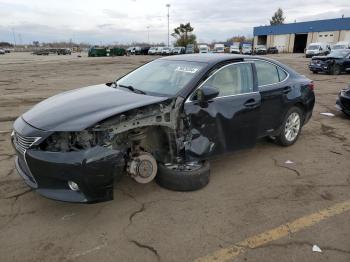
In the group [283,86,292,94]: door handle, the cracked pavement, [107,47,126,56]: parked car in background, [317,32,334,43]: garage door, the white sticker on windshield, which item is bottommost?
[107,47,126,56]: parked car in background

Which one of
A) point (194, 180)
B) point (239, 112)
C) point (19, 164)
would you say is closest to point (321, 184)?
point (239, 112)

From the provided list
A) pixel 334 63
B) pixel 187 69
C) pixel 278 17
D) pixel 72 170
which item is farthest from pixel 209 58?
pixel 278 17

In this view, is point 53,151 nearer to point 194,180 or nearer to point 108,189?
point 108,189

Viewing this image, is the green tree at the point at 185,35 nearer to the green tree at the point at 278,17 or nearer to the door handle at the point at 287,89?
the green tree at the point at 278,17

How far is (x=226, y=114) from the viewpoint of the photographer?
14.8 ft

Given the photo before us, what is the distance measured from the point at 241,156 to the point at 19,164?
11.0 feet

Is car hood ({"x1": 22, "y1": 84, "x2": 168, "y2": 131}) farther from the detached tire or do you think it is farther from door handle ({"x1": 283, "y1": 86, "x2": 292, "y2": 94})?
door handle ({"x1": 283, "y1": 86, "x2": 292, "y2": 94})

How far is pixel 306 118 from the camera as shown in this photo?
6.32 m

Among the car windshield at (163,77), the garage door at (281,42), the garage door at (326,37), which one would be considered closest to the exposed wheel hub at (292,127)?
the car windshield at (163,77)

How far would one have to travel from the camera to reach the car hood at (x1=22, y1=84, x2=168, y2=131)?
11.5ft

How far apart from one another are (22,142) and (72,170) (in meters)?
0.73

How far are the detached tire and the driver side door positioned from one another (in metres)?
0.21

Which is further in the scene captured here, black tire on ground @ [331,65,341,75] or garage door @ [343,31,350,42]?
garage door @ [343,31,350,42]

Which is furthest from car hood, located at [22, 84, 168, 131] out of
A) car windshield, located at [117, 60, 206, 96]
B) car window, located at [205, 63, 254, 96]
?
car window, located at [205, 63, 254, 96]
